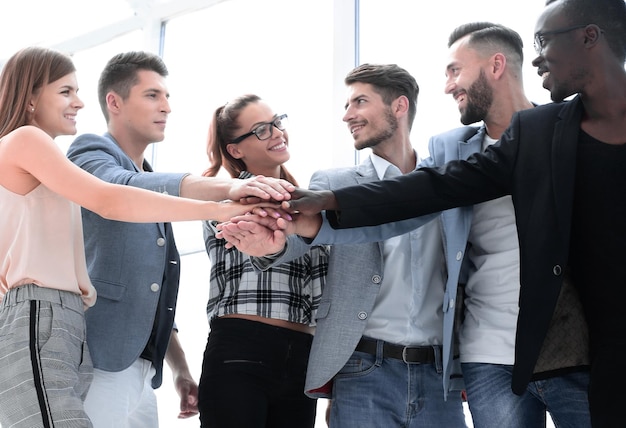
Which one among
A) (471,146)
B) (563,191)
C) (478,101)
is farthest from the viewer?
(478,101)

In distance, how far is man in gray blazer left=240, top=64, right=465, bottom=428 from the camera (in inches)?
83.5

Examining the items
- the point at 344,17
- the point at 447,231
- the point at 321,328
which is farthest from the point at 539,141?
the point at 344,17

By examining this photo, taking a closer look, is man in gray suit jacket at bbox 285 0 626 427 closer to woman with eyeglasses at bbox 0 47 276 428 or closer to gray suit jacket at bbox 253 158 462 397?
gray suit jacket at bbox 253 158 462 397

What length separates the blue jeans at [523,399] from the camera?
1.79m

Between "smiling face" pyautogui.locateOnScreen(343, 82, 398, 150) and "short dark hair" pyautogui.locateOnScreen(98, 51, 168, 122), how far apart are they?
2.28 feet

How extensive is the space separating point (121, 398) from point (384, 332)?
2.49ft

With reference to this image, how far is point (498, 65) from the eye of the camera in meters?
2.42

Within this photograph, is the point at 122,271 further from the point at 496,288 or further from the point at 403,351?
the point at 496,288

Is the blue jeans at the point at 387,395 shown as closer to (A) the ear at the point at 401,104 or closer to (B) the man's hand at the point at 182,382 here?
(B) the man's hand at the point at 182,382

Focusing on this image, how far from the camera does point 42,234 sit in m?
1.98

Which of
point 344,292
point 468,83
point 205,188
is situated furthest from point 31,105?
point 468,83

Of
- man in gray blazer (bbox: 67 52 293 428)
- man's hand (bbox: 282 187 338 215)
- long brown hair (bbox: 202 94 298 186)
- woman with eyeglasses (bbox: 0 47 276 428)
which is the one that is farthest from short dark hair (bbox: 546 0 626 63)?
long brown hair (bbox: 202 94 298 186)

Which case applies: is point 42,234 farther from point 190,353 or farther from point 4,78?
point 190,353

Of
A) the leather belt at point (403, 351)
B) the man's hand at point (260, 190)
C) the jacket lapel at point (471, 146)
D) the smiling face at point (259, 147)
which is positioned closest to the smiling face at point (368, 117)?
→ the smiling face at point (259, 147)
